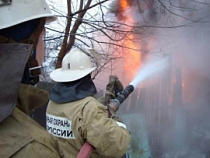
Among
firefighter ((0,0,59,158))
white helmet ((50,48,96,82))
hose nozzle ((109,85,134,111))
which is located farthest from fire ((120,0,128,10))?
firefighter ((0,0,59,158))

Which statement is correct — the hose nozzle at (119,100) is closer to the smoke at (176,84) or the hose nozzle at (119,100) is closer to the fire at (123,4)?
the smoke at (176,84)

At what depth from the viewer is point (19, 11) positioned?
1.26 meters

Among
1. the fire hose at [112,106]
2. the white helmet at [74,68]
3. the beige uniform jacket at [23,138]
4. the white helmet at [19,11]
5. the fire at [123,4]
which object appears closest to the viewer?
A: the beige uniform jacket at [23,138]

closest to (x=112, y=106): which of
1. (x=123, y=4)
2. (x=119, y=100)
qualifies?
(x=119, y=100)

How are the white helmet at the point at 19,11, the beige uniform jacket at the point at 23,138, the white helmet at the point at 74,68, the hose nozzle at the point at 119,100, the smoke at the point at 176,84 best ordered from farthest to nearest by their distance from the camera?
the smoke at the point at 176,84
the hose nozzle at the point at 119,100
the white helmet at the point at 74,68
the white helmet at the point at 19,11
the beige uniform jacket at the point at 23,138

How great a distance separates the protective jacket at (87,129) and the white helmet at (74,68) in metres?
0.15

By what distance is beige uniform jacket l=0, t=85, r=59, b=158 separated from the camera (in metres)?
0.91

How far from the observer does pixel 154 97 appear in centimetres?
1295

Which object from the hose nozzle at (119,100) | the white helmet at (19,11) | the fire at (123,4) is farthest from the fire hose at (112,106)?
the fire at (123,4)

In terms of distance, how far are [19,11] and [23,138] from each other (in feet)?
1.92

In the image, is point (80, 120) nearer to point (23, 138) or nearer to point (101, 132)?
point (101, 132)

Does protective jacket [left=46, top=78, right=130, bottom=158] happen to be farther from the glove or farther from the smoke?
the smoke

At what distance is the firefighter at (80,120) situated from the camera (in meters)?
2.24

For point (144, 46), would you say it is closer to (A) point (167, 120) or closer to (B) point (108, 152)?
(A) point (167, 120)
